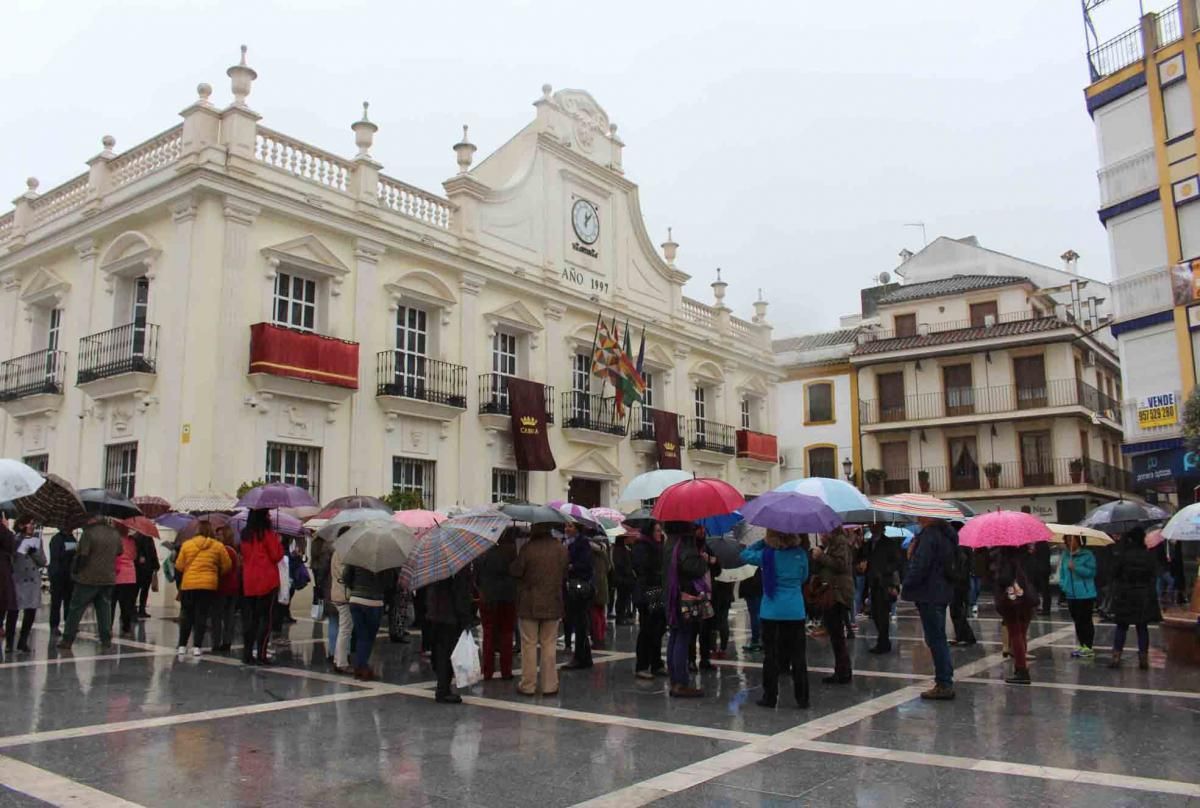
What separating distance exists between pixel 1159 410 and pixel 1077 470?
12174 mm

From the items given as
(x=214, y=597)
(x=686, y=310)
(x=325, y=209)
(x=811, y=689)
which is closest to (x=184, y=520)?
(x=214, y=597)

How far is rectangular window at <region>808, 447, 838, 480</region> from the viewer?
39.0 m

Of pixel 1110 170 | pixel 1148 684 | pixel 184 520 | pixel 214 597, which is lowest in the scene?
pixel 1148 684

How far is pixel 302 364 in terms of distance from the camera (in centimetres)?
1766

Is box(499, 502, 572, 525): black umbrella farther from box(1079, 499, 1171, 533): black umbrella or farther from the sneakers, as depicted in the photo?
box(1079, 499, 1171, 533): black umbrella

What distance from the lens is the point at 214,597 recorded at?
11.3 m

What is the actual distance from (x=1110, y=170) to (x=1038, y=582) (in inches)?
481

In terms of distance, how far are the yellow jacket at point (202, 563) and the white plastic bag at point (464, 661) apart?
13.4ft

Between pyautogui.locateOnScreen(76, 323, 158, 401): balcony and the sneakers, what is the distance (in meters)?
14.4

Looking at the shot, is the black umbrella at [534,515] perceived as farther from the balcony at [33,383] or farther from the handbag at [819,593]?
the balcony at [33,383]

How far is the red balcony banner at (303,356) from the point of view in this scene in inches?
674

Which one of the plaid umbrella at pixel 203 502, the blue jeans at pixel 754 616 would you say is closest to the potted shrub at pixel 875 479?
the blue jeans at pixel 754 616

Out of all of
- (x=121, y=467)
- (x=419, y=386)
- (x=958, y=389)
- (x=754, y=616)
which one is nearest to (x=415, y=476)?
(x=419, y=386)

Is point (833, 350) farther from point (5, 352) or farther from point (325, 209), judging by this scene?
point (5, 352)
